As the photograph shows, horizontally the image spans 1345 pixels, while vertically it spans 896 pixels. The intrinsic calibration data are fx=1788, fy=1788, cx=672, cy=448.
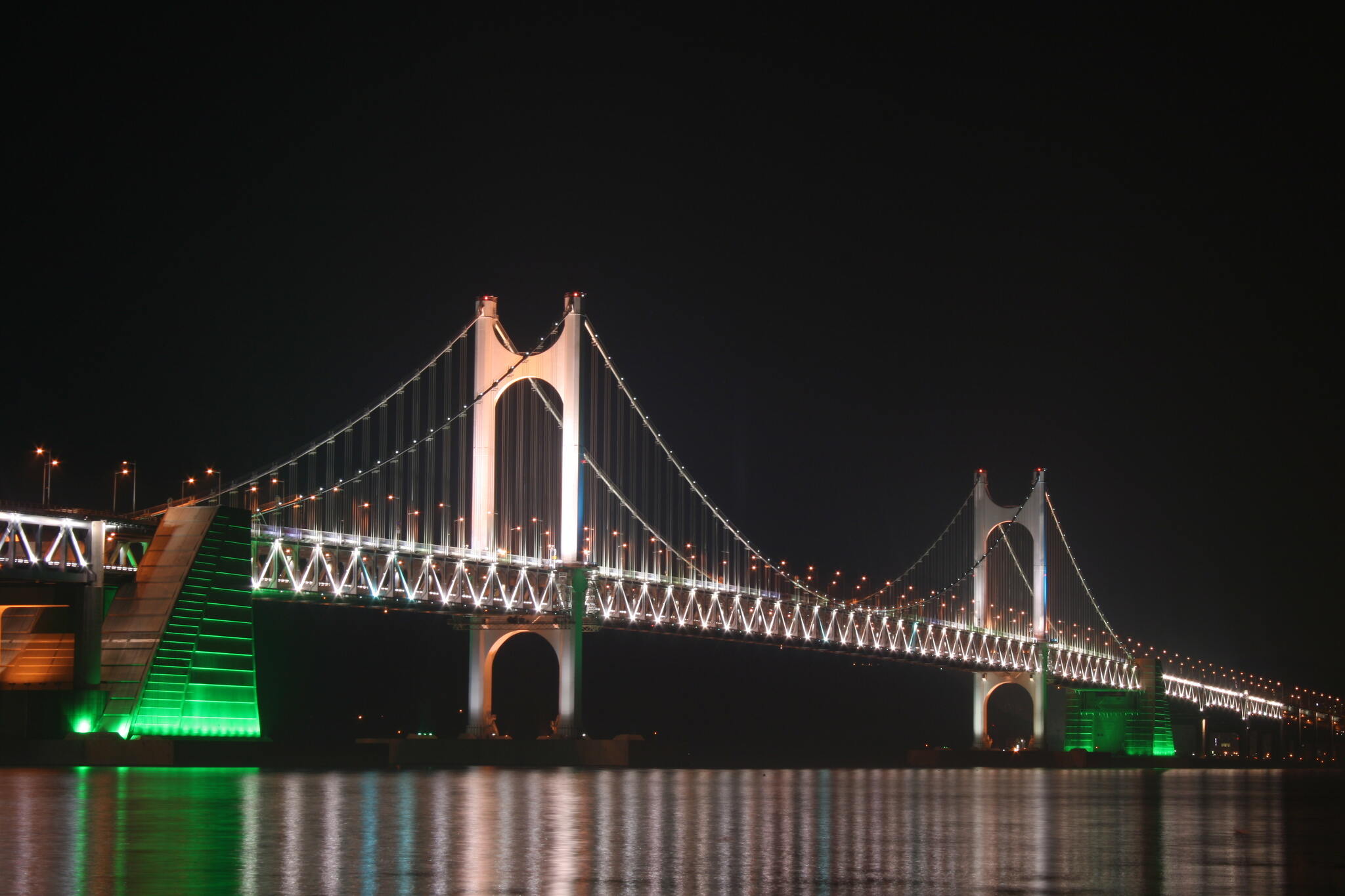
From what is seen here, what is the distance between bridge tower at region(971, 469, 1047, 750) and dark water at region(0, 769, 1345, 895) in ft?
181

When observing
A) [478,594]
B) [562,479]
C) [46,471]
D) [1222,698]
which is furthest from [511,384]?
[1222,698]

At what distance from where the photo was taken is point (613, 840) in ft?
64.6

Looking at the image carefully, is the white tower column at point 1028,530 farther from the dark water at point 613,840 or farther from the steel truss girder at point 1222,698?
the dark water at point 613,840

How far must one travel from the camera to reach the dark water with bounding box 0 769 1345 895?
48.5ft

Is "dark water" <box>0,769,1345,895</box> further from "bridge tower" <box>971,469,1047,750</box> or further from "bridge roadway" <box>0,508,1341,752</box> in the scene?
"bridge tower" <box>971,469,1047,750</box>

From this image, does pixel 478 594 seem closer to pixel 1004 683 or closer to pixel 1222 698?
pixel 1004 683

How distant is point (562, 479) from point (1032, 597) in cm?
4732

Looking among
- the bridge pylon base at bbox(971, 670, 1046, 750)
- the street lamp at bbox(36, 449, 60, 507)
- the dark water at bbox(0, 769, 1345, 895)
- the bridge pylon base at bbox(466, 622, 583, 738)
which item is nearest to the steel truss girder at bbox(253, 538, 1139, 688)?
the bridge pylon base at bbox(971, 670, 1046, 750)

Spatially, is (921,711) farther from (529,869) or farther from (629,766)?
(529,869)

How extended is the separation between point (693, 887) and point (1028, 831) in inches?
401

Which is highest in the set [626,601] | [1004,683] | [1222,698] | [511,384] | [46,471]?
[511,384]

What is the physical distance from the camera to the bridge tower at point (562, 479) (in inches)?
2312

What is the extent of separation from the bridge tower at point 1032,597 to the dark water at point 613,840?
55.0m

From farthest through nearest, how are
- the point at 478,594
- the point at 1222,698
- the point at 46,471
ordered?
the point at 1222,698
the point at 478,594
the point at 46,471
